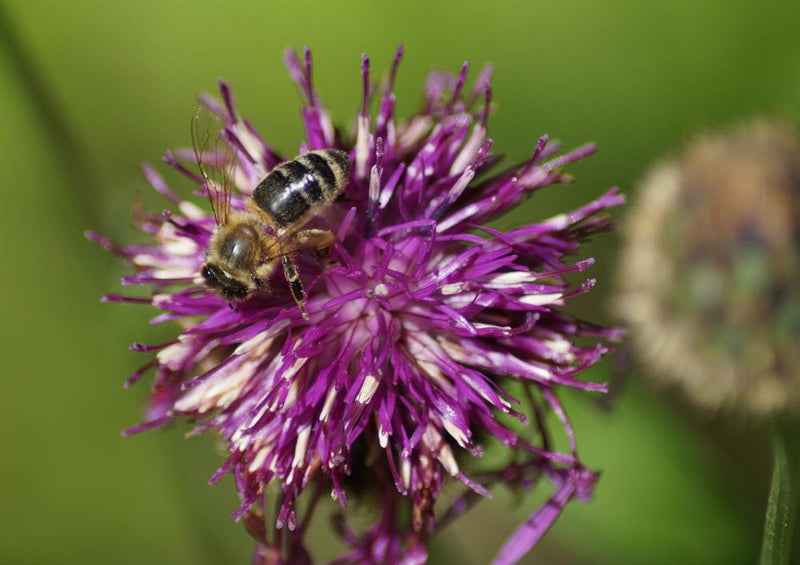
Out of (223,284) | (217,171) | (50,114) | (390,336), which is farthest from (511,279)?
(50,114)

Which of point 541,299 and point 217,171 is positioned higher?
point 217,171

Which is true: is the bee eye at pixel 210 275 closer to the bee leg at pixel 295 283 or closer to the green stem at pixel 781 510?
the bee leg at pixel 295 283

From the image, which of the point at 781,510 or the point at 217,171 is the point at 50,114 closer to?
the point at 217,171

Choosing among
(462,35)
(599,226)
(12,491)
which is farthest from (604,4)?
(12,491)

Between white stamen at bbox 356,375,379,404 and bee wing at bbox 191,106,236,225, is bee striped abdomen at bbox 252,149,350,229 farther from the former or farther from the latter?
white stamen at bbox 356,375,379,404

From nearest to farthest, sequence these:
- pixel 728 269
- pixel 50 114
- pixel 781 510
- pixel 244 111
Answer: pixel 781 510, pixel 728 269, pixel 50 114, pixel 244 111

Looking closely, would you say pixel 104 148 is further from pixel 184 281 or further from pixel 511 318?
pixel 511 318

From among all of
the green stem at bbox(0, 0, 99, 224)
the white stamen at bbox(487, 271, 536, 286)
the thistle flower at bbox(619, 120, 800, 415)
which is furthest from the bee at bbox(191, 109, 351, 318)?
the thistle flower at bbox(619, 120, 800, 415)
